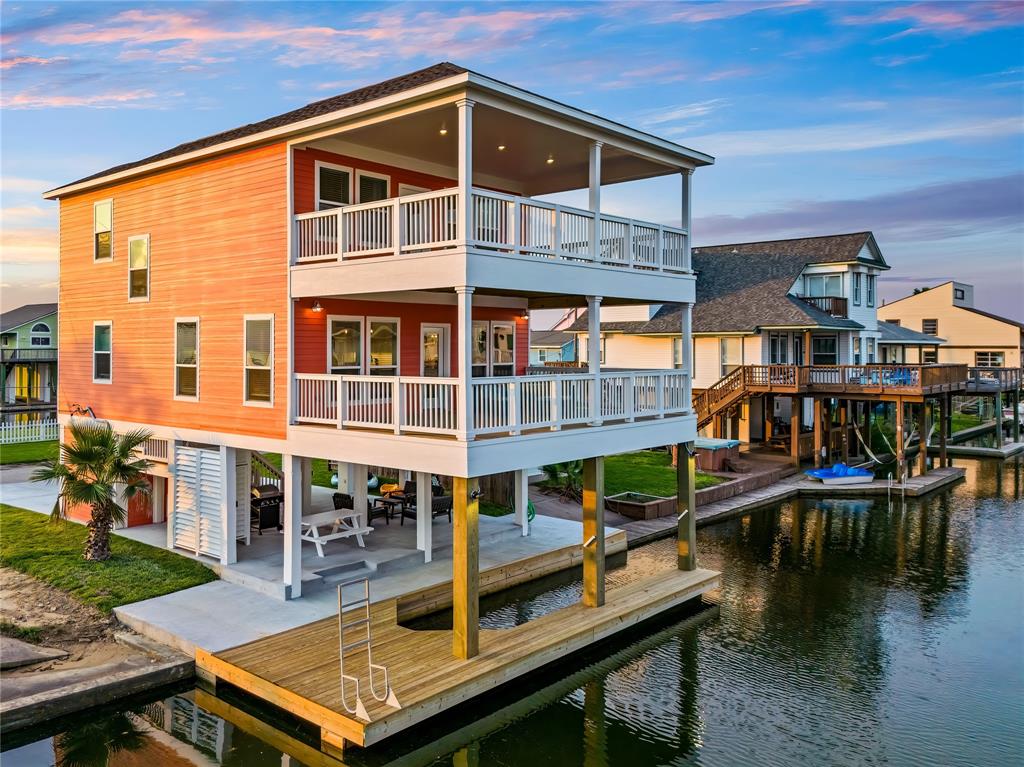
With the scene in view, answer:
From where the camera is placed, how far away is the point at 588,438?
1312 centimetres

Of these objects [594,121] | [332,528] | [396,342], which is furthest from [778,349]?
[332,528]

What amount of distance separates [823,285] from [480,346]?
24.5 m

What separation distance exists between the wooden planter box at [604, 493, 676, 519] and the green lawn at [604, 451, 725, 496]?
0.84 m

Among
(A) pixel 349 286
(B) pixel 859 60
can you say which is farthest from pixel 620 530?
(B) pixel 859 60

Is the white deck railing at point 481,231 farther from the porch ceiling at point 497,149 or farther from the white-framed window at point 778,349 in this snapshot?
the white-framed window at point 778,349

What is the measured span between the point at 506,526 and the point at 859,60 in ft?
64.9

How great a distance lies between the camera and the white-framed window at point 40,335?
4828 cm

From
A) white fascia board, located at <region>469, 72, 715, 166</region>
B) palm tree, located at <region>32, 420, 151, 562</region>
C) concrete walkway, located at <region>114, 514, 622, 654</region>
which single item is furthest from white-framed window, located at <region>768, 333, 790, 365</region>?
palm tree, located at <region>32, 420, 151, 562</region>

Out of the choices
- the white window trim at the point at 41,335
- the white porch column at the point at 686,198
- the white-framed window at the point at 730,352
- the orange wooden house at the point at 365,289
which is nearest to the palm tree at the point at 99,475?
the orange wooden house at the point at 365,289

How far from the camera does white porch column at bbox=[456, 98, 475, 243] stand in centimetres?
1075

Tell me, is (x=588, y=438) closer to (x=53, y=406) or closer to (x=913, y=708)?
(x=913, y=708)

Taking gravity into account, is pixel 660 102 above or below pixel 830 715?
above

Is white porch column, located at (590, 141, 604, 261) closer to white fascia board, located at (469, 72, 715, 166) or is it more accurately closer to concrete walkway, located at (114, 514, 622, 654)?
white fascia board, located at (469, 72, 715, 166)

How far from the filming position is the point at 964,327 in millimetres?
58594
